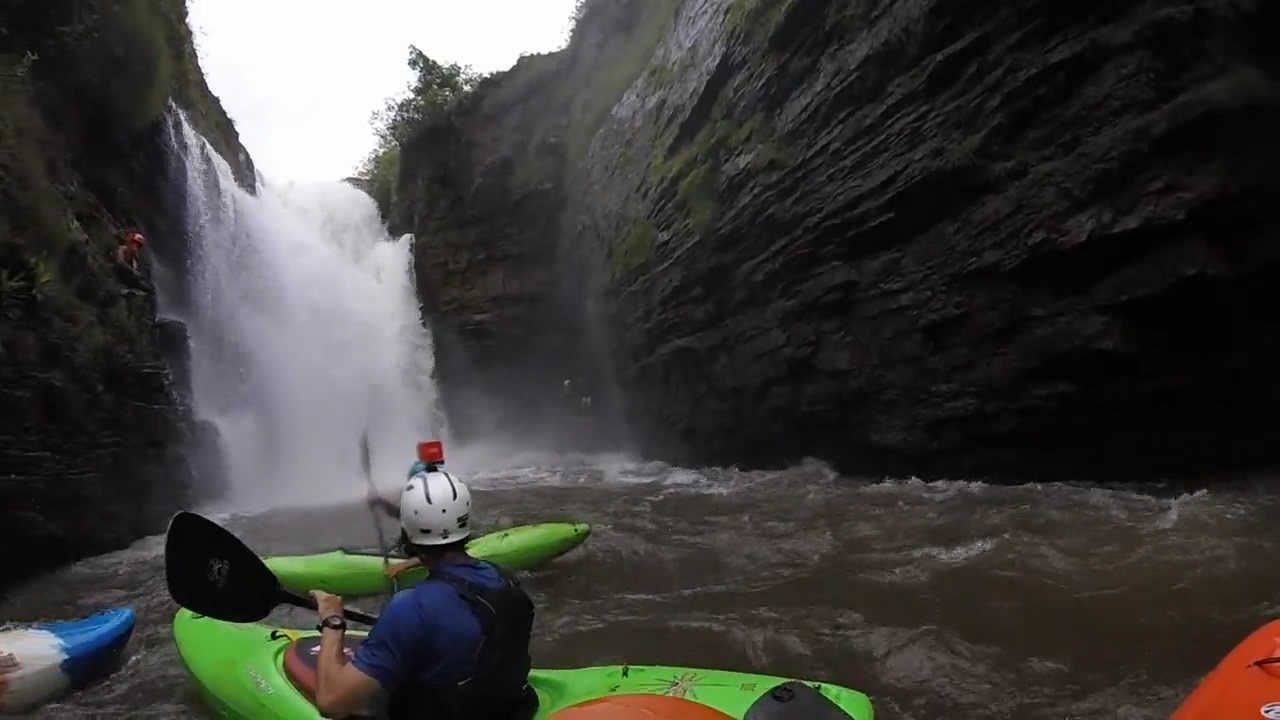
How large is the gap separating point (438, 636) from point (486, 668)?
6.5 inches

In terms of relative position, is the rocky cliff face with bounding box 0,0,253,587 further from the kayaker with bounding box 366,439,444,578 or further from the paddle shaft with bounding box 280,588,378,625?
the kayaker with bounding box 366,439,444,578

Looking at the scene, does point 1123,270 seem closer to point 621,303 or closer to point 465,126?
point 621,303

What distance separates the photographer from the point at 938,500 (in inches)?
308

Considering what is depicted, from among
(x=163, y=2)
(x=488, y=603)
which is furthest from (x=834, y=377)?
(x=163, y=2)

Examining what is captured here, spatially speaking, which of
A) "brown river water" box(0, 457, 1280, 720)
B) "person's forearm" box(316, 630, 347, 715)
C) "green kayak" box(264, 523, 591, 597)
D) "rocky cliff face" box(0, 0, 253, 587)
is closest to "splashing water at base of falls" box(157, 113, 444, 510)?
"rocky cliff face" box(0, 0, 253, 587)

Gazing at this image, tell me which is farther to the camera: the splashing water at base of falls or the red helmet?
the splashing water at base of falls

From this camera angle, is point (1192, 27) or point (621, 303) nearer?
point (1192, 27)

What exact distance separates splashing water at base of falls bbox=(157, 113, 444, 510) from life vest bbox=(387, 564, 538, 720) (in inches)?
404

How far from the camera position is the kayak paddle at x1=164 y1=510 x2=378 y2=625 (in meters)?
3.04

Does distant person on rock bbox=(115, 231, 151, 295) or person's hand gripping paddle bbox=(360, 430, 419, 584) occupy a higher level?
distant person on rock bbox=(115, 231, 151, 295)

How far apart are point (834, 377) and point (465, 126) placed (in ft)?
43.1

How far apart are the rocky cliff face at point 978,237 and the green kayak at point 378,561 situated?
4.09m

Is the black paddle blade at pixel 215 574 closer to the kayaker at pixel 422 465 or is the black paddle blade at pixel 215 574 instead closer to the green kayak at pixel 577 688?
the green kayak at pixel 577 688

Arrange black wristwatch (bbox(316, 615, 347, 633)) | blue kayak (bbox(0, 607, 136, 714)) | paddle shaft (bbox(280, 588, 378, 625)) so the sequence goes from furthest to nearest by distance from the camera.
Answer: blue kayak (bbox(0, 607, 136, 714)) → paddle shaft (bbox(280, 588, 378, 625)) → black wristwatch (bbox(316, 615, 347, 633))
